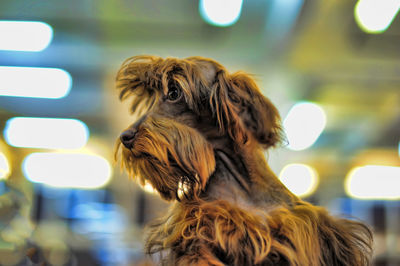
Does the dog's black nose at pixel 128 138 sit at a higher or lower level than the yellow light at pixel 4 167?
higher

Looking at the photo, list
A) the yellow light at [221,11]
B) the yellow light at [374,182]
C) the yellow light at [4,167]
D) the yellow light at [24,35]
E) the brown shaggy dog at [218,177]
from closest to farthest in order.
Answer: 1. the brown shaggy dog at [218,177]
2. the yellow light at [4,167]
3. the yellow light at [24,35]
4. the yellow light at [221,11]
5. the yellow light at [374,182]

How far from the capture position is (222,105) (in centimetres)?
67

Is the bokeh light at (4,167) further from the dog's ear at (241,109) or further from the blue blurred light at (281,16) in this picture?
the blue blurred light at (281,16)

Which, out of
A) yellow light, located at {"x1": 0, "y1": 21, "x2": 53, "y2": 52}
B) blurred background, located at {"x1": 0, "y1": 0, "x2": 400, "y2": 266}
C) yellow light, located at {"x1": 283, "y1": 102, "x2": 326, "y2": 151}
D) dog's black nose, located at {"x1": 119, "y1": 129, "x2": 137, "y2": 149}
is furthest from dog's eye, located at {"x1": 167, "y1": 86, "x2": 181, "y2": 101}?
yellow light, located at {"x1": 283, "y1": 102, "x2": 326, "y2": 151}

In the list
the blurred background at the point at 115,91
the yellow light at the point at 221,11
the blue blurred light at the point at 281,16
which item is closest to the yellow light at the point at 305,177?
the blurred background at the point at 115,91

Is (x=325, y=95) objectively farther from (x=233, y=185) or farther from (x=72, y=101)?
(x=233, y=185)

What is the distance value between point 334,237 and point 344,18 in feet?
3.82

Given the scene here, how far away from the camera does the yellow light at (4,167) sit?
105 cm

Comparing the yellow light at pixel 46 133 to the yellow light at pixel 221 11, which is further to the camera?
the yellow light at pixel 221 11

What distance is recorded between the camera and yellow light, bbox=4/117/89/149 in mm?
1329

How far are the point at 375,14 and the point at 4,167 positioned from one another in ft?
4.46

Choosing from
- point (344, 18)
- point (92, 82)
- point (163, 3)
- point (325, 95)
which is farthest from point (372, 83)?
point (92, 82)

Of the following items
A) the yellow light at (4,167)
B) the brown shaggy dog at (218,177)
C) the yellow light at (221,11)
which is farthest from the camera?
the yellow light at (221,11)

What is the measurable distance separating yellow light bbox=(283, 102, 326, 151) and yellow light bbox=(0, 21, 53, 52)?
103 cm
